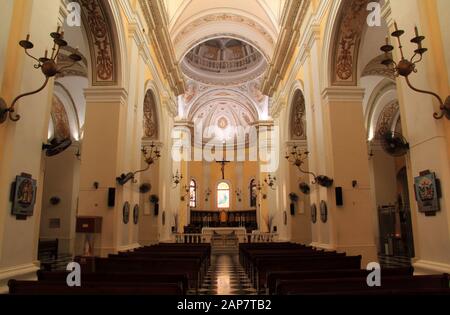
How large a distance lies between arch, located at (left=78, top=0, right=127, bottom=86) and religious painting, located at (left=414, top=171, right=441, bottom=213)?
21.4 ft

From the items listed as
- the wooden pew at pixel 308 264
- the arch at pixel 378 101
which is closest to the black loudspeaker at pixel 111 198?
the wooden pew at pixel 308 264

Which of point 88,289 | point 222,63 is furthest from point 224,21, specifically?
point 88,289

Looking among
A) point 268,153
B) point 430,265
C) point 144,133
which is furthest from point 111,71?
point 268,153

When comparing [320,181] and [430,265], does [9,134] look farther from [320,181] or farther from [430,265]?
[320,181]

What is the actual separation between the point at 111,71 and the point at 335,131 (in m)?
5.32

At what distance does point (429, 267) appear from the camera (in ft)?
13.4

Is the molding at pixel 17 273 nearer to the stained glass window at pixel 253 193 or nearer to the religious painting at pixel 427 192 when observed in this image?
the religious painting at pixel 427 192

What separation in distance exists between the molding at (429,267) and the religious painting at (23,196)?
4654 millimetres

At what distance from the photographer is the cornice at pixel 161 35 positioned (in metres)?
10.3

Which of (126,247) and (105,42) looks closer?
(105,42)

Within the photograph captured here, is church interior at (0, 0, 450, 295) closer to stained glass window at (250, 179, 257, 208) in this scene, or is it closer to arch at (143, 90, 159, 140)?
arch at (143, 90, 159, 140)

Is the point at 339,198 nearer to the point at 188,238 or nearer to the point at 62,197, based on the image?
the point at 188,238

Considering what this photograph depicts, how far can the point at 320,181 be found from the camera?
26.7 ft

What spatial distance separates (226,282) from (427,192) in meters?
5.03
